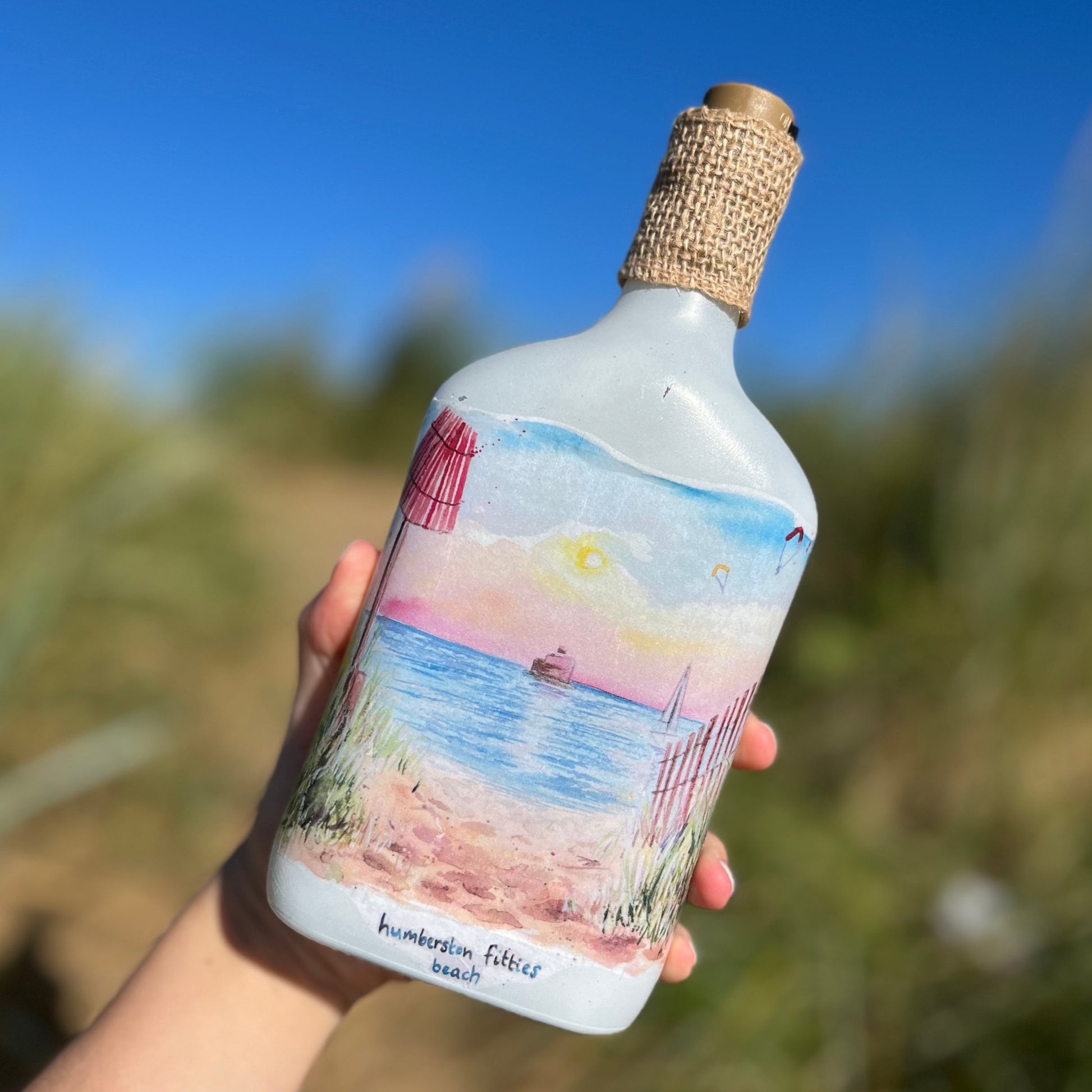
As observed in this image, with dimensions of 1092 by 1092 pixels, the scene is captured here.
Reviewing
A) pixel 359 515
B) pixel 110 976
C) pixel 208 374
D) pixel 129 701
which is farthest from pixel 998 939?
pixel 208 374

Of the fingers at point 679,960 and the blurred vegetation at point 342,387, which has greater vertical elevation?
the fingers at point 679,960

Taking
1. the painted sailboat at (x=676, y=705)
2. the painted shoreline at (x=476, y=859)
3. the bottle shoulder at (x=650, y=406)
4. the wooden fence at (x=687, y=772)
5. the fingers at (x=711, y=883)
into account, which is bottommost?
the fingers at (x=711, y=883)

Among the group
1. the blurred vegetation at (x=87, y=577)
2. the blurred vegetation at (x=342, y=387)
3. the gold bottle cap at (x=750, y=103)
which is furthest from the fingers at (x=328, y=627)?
the blurred vegetation at (x=342, y=387)

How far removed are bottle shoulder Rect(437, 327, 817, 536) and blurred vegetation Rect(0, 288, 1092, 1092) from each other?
101 centimetres

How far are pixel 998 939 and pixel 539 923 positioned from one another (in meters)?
1.16

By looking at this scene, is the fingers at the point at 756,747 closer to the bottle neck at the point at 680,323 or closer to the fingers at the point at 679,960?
the fingers at the point at 679,960

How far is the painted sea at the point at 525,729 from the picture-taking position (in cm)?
70

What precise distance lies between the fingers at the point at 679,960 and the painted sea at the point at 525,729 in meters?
0.30

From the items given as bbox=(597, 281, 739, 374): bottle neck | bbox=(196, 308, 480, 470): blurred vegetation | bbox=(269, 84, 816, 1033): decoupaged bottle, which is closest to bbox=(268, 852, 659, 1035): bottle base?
bbox=(269, 84, 816, 1033): decoupaged bottle

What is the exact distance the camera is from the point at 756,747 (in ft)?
3.24

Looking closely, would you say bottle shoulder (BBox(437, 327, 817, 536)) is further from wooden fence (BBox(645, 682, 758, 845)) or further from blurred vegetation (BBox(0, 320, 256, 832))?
blurred vegetation (BBox(0, 320, 256, 832))

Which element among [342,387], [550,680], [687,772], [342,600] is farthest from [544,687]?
[342,387]

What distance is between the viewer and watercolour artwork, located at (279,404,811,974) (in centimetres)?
70

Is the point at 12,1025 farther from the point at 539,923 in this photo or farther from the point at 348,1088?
the point at 539,923
